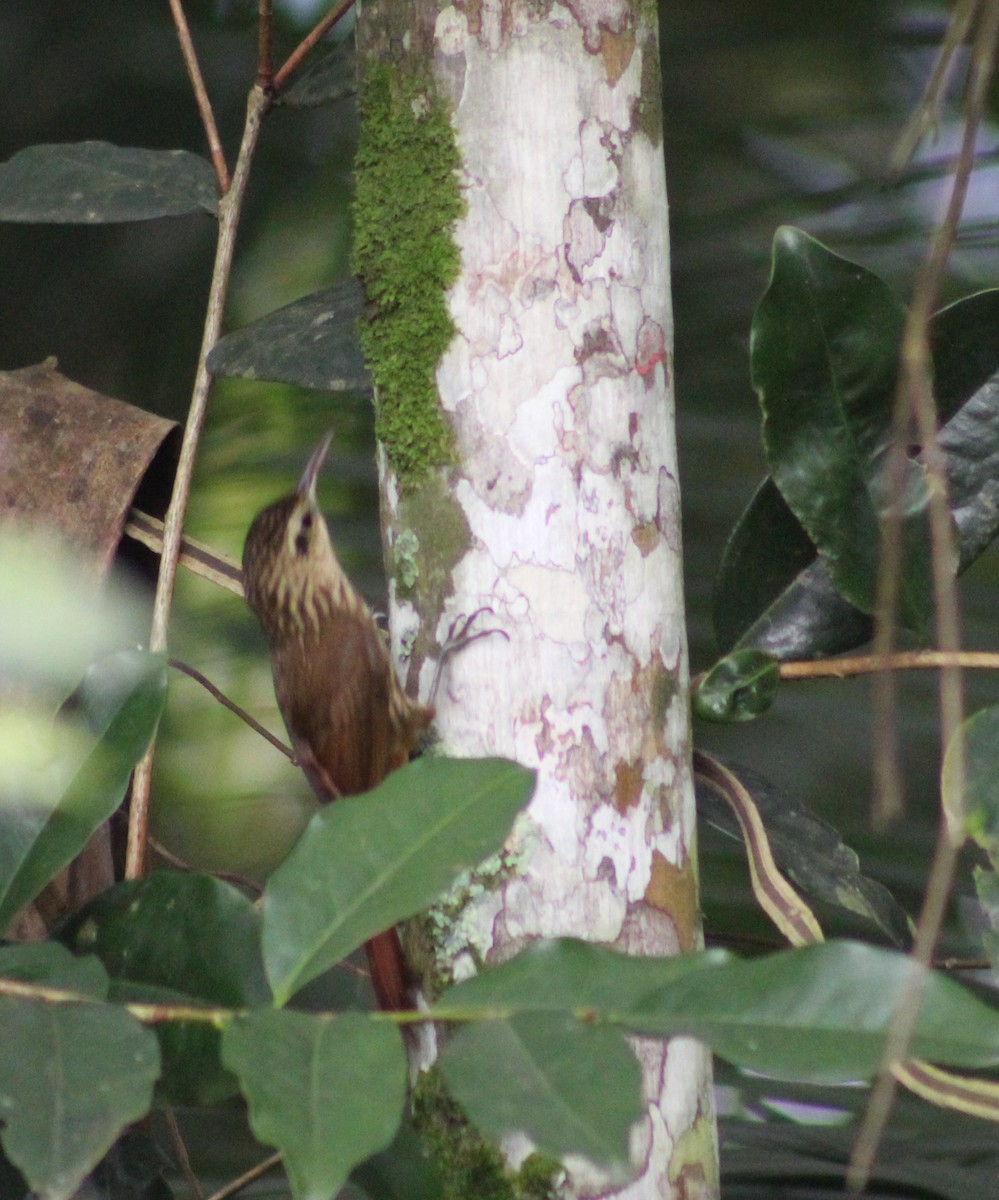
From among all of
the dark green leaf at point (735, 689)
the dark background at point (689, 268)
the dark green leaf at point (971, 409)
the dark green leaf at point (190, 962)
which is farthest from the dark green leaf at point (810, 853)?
the dark green leaf at point (190, 962)

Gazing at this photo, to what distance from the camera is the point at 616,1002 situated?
0.81m

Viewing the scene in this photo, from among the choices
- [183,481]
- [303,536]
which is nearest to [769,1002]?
[183,481]

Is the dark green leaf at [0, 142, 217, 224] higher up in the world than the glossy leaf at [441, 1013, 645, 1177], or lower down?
higher up

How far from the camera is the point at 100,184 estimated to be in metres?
1.77

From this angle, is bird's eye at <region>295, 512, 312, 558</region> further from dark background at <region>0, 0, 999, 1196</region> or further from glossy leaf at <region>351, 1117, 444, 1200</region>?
glossy leaf at <region>351, 1117, 444, 1200</region>

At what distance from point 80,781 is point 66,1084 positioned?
0.44 meters

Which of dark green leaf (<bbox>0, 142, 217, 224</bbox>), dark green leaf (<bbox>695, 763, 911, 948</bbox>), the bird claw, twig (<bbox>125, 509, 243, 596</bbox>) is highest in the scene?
dark green leaf (<bbox>0, 142, 217, 224</bbox>)

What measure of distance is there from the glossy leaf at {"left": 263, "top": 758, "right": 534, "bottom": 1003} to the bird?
68 centimetres

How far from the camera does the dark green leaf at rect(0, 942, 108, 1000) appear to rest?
0.92 m

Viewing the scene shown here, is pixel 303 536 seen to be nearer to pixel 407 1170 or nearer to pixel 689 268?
pixel 689 268

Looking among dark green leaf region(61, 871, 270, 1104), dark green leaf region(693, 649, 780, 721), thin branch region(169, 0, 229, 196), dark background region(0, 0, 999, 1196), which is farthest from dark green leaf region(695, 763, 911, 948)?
thin branch region(169, 0, 229, 196)

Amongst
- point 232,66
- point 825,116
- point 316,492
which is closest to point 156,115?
point 232,66

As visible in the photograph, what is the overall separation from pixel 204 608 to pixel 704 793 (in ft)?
3.68

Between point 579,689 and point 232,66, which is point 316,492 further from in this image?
point 579,689
